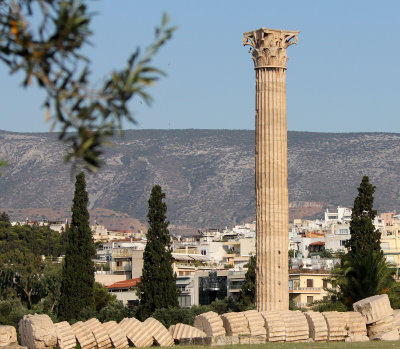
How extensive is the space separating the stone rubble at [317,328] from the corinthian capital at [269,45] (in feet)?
24.0

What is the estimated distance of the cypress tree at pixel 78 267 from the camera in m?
46.8

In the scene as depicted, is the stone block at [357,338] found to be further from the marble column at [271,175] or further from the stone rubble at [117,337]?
the stone rubble at [117,337]

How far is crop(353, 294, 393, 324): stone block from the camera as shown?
27.9m

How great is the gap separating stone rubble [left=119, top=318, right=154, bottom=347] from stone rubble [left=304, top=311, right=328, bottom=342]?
3.94m

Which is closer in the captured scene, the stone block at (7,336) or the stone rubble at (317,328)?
the stone block at (7,336)

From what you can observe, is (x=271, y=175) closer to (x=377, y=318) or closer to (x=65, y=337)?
(x=377, y=318)

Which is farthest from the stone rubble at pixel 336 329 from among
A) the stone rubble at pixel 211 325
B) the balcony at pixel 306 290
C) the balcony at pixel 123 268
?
the balcony at pixel 123 268

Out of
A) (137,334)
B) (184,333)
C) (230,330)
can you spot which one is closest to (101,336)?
(137,334)

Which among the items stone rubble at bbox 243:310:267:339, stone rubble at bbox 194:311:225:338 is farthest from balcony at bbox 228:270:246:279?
stone rubble at bbox 243:310:267:339

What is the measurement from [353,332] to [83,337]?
262 inches

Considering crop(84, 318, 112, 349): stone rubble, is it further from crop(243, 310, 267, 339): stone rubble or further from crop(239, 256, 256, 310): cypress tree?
crop(239, 256, 256, 310): cypress tree

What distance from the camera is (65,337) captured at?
27.6 meters

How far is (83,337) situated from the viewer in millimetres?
28203

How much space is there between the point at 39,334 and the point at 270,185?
25.7 ft
